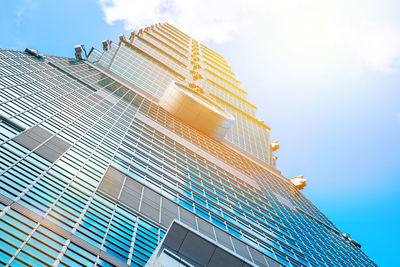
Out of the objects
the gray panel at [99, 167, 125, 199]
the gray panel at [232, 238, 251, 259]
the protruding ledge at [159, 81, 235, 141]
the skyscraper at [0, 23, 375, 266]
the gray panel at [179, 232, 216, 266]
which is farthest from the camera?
the protruding ledge at [159, 81, 235, 141]

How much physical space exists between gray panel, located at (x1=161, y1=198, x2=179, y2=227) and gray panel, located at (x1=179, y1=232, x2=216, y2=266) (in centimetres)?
652

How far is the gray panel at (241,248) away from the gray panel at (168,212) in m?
4.66

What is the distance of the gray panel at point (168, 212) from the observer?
17750 mm

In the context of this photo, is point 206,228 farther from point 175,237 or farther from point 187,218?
point 175,237

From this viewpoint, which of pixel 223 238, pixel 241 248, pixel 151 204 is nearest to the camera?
pixel 151 204

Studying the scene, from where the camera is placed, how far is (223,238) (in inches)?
844

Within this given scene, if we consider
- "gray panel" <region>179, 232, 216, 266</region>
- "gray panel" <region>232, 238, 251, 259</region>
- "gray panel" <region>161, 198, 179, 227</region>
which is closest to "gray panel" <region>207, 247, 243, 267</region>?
"gray panel" <region>179, 232, 216, 266</region>

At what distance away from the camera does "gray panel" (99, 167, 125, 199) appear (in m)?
16.7

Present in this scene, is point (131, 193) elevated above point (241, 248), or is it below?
above

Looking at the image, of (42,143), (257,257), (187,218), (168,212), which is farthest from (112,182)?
(257,257)

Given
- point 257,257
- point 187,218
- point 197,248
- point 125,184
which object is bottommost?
point 257,257

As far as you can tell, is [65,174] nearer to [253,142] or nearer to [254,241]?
[254,241]

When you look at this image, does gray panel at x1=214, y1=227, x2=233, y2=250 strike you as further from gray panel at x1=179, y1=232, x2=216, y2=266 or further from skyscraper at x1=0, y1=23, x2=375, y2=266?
gray panel at x1=179, y1=232, x2=216, y2=266

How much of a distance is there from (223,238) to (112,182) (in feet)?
27.4
